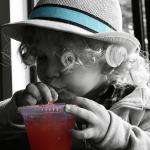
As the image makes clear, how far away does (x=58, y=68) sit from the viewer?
39.4 inches

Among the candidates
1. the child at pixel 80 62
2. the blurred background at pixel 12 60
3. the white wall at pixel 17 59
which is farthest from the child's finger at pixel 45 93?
the white wall at pixel 17 59

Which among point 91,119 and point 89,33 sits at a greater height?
point 89,33

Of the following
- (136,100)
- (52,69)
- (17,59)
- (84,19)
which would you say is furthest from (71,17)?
(17,59)

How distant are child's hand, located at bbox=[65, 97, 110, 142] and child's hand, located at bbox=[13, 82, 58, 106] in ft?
0.40

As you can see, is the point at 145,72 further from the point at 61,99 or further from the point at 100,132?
the point at 100,132

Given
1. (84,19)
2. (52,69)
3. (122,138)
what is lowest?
(122,138)

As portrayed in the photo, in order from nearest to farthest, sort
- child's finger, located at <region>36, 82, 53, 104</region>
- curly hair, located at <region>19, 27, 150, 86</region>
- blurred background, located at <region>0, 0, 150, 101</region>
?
1. child's finger, located at <region>36, 82, 53, 104</region>
2. curly hair, located at <region>19, 27, 150, 86</region>
3. blurred background, located at <region>0, 0, 150, 101</region>

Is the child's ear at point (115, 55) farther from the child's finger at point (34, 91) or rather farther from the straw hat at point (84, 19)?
the child's finger at point (34, 91)

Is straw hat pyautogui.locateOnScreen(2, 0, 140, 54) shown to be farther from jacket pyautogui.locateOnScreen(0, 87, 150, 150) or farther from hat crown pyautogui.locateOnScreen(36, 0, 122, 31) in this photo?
jacket pyautogui.locateOnScreen(0, 87, 150, 150)

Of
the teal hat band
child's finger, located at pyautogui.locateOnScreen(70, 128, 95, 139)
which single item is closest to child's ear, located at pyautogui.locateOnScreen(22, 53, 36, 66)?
the teal hat band

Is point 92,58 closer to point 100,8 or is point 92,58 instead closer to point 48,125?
point 100,8

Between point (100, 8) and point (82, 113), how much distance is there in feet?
1.24

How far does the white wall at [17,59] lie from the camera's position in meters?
1.65

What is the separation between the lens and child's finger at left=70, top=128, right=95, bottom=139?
789mm
